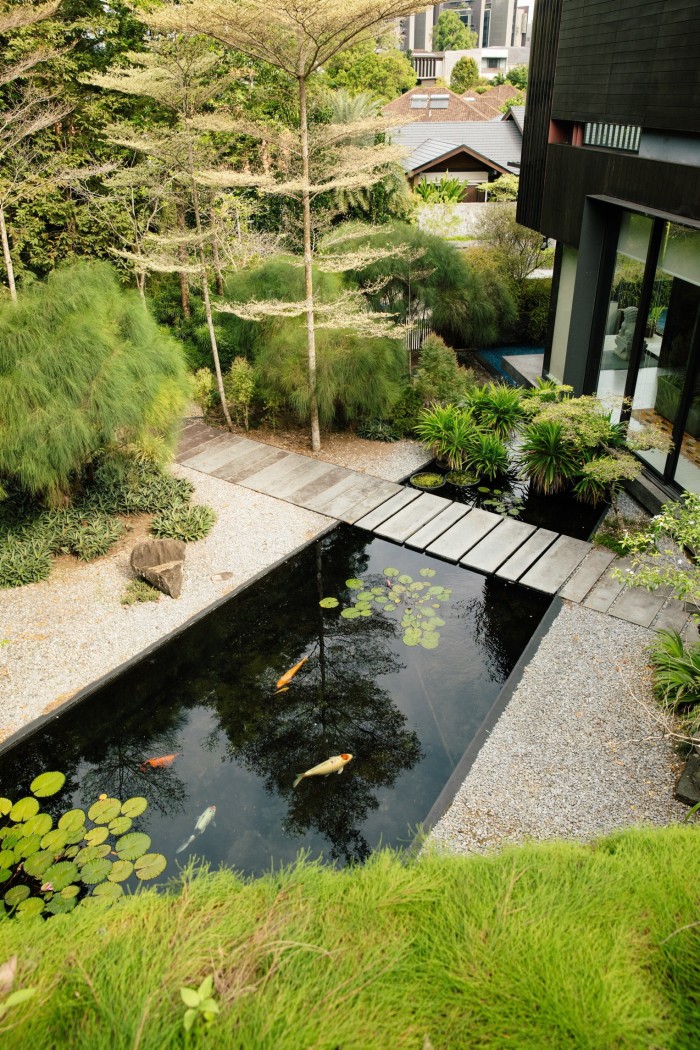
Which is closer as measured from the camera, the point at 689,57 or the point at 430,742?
the point at 430,742

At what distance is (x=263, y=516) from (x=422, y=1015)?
6.44 m

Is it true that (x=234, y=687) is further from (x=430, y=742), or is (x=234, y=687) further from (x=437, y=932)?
(x=437, y=932)

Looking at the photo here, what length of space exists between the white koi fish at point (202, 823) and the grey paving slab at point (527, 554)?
381cm

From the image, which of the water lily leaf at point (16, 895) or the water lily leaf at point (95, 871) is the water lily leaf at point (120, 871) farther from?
the water lily leaf at point (16, 895)

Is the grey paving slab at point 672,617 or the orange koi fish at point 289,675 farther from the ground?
the grey paving slab at point 672,617

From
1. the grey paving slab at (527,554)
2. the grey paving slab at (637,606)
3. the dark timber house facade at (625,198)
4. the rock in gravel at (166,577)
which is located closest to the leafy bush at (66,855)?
the rock in gravel at (166,577)

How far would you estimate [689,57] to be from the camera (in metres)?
6.47

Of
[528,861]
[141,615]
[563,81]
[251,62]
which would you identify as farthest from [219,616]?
[251,62]

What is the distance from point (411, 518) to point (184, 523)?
2.69 metres

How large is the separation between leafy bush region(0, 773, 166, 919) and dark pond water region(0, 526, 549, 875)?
12cm

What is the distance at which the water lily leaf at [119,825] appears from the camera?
4.52 m

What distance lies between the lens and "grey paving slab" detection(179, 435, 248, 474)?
9.52 meters

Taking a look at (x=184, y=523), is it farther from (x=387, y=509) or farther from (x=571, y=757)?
(x=571, y=757)

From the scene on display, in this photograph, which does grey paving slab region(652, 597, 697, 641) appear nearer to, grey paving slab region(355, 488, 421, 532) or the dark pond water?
the dark pond water
